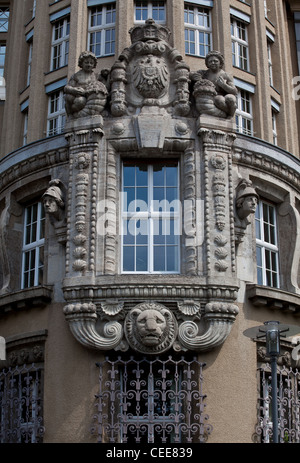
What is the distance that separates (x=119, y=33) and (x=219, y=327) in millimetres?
9326

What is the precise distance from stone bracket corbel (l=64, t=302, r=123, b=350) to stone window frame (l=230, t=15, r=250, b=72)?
31.5ft

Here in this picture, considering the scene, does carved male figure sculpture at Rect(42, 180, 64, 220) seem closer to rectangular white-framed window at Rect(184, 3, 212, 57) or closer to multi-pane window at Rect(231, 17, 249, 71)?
rectangular white-framed window at Rect(184, 3, 212, 57)

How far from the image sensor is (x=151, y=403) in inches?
618

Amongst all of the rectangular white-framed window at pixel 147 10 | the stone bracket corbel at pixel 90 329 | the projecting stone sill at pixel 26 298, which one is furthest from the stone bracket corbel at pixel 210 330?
the rectangular white-framed window at pixel 147 10

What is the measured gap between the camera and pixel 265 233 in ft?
63.1

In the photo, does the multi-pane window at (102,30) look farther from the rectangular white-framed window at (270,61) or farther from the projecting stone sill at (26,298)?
the projecting stone sill at (26,298)

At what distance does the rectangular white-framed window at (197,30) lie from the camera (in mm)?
21516

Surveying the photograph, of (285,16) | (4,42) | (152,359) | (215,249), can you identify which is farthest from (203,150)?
(4,42)

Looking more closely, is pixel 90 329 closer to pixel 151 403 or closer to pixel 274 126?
pixel 151 403

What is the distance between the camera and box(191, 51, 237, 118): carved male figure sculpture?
18.0m

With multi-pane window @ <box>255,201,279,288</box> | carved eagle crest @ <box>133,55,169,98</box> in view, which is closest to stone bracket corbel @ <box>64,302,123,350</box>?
multi-pane window @ <box>255,201,279,288</box>

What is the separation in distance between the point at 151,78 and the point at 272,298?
5.99m

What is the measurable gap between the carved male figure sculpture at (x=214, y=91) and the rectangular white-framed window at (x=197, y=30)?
3.16 meters
